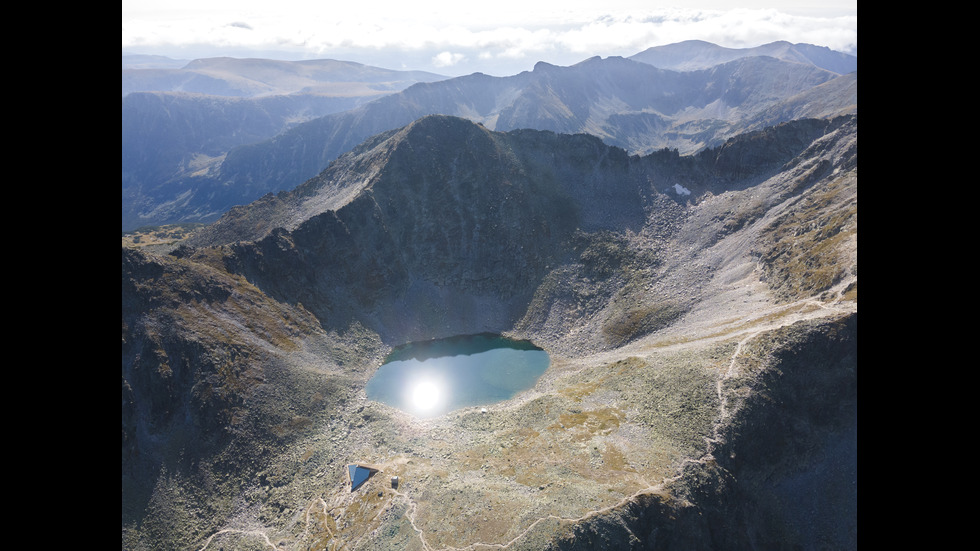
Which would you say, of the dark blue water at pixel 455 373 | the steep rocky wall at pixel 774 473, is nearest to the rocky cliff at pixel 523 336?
the steep rocky wall at pixel 774 473

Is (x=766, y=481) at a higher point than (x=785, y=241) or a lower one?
lower

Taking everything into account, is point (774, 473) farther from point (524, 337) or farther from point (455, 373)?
point (455, 373)

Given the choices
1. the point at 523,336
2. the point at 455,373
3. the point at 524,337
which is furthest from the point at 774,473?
the point at 523,336

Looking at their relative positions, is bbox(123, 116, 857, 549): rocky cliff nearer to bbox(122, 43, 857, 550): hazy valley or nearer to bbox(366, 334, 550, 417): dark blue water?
bbox(122, 43, 857, 550): hazy valley

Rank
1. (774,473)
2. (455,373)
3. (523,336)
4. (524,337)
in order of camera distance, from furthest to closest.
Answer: (523,336), (524,337), (455,373), (774,473)

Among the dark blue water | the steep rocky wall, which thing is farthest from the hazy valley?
the dark blue water

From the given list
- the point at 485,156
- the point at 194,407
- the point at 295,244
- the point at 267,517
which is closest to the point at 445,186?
the point at 485,156

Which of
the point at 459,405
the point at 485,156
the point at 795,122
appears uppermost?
the point at 795,122
